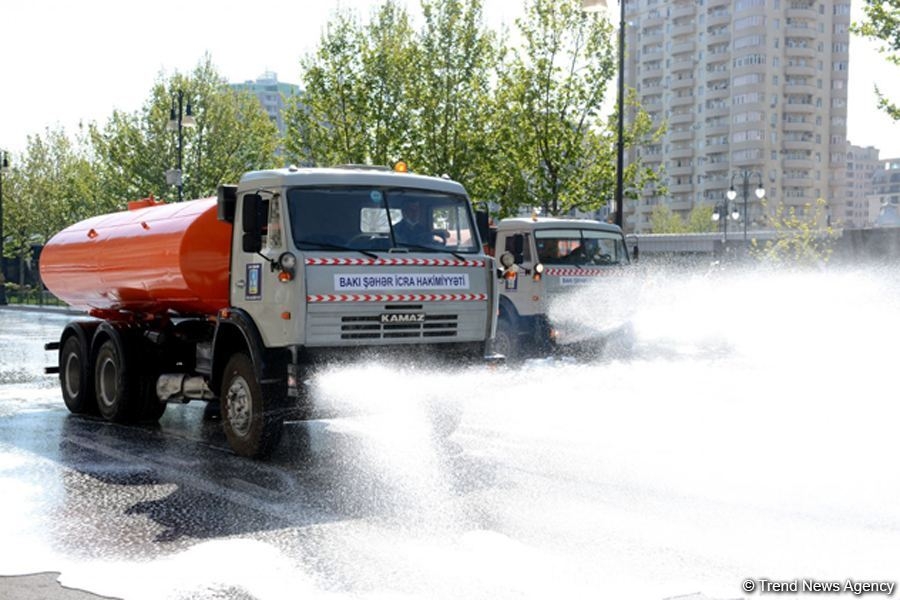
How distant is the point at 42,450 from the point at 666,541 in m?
6.42

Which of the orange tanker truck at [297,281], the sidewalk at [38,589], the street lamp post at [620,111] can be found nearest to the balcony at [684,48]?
the street lamp post at [620,111]

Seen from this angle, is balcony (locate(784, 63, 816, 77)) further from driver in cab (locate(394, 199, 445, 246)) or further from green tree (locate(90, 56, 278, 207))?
driver in cab (locate(394, 199, 445, 246))

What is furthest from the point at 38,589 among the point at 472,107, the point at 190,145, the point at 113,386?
the point at 190,145

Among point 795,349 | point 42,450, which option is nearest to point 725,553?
point 42,450

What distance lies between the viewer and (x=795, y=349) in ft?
73.6

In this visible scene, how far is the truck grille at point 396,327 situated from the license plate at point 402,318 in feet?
0.06

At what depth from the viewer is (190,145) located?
176 ft

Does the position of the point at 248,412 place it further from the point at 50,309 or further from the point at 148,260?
the point at 50,309

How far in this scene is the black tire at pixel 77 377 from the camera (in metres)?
12.6

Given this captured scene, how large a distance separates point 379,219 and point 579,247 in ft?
29.1

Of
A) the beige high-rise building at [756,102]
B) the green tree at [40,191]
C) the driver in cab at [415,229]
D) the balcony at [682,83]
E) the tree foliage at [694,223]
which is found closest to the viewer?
the driver in cab at [415,229]

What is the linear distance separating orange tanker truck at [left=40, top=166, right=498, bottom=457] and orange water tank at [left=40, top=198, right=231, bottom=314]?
22mm

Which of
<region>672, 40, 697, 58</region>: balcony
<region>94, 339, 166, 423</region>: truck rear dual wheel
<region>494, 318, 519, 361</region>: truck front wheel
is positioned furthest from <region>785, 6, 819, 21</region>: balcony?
<region>94, 339, 166, 423</region>: truck rear dual wheel

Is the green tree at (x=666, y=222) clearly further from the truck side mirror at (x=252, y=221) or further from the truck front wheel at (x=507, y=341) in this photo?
the truck side mirror at (x=252, y=221)
